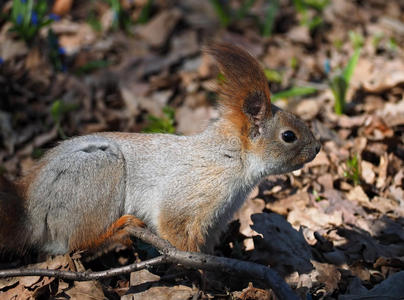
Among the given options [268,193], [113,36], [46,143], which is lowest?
[46,143]

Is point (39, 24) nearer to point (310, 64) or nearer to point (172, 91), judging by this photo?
point (172, 91)

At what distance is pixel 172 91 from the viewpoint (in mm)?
6871

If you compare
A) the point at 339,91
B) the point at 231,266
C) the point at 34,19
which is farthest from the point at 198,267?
the point at 34,19

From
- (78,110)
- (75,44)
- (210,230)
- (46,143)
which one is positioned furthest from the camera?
(75,44)

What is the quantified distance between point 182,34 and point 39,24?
7.40ft

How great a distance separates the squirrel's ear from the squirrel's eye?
0.69ft

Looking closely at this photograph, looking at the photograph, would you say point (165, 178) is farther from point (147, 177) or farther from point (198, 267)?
point (198, 267)

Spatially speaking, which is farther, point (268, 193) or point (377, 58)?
point (377, 58)

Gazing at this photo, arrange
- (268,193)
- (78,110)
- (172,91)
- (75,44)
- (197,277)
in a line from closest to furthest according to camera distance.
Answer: (197,277) → (268,193) → (78,110) → (172,91) → (75,44)

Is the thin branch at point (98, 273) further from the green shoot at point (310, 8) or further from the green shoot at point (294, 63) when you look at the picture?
the green shoot at point (310, 8)

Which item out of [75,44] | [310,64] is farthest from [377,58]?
[75,44]

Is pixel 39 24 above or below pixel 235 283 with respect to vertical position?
above

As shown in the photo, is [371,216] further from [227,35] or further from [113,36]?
[113,36]

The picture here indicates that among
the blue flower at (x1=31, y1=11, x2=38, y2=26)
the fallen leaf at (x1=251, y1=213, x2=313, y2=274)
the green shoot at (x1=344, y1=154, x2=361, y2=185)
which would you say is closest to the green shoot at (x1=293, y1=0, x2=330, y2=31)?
the green shoot at (x1=344, y1=154, x2=361, y2=185)
